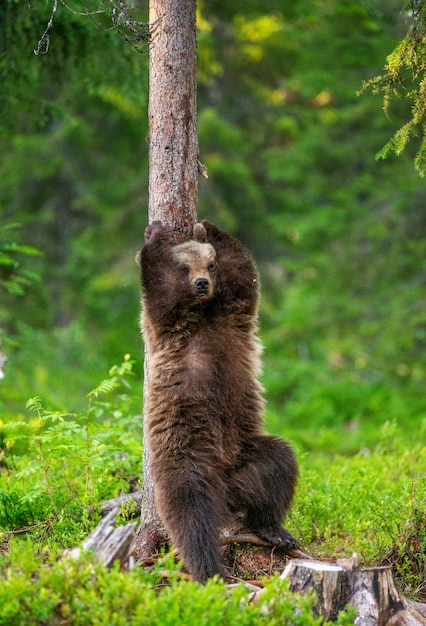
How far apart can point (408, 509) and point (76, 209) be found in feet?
44.5

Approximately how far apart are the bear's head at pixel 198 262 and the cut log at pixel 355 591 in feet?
7.49

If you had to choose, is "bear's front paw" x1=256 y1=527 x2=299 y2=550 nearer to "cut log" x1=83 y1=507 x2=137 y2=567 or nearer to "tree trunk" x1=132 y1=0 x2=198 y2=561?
"tree trunk" x1=132 y1=0 x2=198 y2=561

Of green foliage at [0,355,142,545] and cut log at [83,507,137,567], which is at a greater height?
green foliage at [0,355,142,545]

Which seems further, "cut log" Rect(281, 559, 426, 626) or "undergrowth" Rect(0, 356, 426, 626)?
"cut log" Rect(281, 559, 426, 626)

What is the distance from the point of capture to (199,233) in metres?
6.72

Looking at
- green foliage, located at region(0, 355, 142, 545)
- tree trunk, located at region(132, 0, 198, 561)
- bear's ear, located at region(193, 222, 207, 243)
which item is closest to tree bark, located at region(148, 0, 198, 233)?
tree trunk, located at region(132, 0, 198, 561)

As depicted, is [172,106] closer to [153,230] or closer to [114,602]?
[153,230]

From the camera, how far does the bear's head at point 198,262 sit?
255 inches

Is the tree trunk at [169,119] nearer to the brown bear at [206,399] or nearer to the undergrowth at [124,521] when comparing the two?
the brown bear at [206,399]

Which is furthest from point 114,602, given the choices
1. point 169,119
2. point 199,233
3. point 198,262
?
point 169,119

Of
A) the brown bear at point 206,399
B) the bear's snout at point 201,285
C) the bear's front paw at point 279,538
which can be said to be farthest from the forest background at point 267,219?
the bear's snout at point 201,285

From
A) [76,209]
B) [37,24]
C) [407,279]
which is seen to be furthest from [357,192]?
[37,24]

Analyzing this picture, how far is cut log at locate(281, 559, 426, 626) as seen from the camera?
5031 mm

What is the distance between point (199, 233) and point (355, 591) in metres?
3.03
